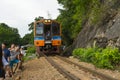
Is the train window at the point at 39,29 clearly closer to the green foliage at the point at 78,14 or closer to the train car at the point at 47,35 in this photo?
the train car at the point at 47,35

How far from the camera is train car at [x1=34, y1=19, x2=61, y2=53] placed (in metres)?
33.6

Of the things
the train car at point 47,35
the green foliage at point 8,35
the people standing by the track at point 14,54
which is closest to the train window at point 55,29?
the train car at point 47,35

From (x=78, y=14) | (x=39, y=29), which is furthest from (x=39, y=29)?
(x=78, y=14)

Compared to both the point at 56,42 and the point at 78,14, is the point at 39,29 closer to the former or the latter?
the point at 56,42

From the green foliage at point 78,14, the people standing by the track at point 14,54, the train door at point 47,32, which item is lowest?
the people standing by the track at point 14,54

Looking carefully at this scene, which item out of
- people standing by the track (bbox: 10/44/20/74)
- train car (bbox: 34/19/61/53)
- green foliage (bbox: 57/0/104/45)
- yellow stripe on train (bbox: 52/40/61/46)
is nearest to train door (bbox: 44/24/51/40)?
train car (bbox: 34/19/61/53)

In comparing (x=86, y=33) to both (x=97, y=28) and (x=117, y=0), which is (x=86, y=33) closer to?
(x=97, y=28)

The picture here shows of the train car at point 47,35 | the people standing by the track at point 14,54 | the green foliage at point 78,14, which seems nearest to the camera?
the people standing by the track at point 14,54

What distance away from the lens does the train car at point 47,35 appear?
110 feet

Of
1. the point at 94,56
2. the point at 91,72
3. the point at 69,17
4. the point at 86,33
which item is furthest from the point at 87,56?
the point at 69,17

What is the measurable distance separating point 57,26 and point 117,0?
823 cm

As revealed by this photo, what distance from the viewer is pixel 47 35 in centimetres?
3406

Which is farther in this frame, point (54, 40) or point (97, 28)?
point (54, 40)

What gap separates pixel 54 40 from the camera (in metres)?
33.8
